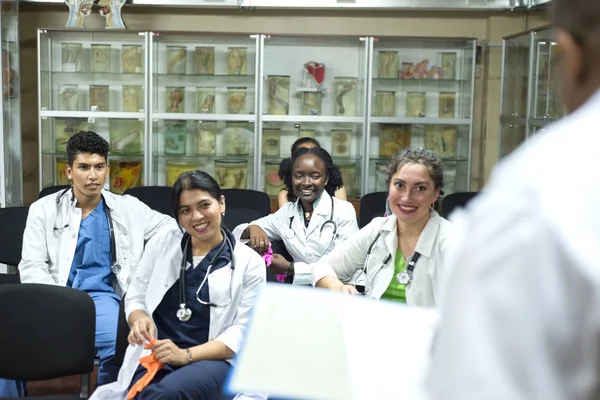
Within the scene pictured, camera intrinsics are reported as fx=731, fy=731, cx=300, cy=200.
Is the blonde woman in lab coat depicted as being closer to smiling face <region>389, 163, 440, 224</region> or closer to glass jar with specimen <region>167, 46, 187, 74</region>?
smiling face <region>389, 163, 440, 224</region>

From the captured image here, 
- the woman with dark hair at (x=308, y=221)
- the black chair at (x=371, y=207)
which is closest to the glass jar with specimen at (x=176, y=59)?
the black chair at (x=371, y=207)

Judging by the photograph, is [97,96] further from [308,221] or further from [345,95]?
[308,221]

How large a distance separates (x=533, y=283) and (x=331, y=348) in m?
0.49

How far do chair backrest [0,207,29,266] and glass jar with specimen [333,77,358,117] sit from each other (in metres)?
3.04

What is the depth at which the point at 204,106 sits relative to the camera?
650 cm

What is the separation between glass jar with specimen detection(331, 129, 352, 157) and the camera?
258 inches

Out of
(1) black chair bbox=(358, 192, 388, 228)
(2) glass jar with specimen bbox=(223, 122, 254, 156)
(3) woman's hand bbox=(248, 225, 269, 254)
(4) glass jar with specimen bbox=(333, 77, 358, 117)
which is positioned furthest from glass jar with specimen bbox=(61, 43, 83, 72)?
(3) woman's hand bbox=(248, 225, 269, 254)

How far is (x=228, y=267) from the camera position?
292 cm

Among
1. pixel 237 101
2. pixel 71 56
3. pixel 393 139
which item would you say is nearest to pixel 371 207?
pixel 393 139

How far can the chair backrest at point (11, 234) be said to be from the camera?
4254 millimetres

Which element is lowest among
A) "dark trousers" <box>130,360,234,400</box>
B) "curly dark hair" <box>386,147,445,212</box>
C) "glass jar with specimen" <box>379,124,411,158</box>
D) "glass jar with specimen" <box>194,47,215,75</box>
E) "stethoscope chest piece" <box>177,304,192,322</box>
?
"dark trousers" <box>130,360,234,400</box>

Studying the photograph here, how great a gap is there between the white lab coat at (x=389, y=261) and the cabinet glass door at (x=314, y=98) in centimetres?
364

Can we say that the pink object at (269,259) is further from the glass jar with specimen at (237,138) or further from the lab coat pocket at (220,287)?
the glass jar with specimen at (237,138)

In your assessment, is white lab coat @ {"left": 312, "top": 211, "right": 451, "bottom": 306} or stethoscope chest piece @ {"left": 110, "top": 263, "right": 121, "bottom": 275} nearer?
white lab coat @ {"left": 312, "top": 211, "right": 451, "bottom": 306}
